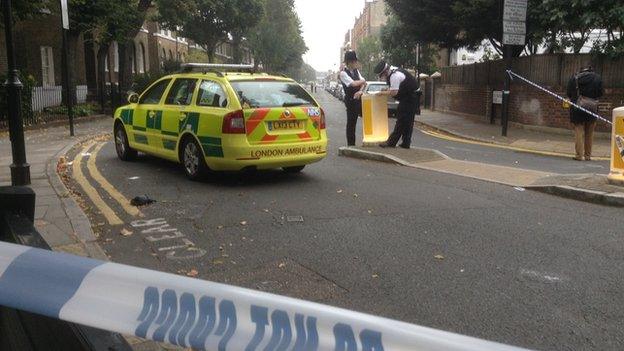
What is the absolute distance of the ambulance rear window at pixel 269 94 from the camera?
26.5 feet

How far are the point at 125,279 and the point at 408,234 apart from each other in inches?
161

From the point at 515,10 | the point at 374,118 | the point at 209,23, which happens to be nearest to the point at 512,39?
the point at 515,10

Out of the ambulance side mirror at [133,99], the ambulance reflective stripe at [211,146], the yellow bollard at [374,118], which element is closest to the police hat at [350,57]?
the yellow bollard at [374,118]

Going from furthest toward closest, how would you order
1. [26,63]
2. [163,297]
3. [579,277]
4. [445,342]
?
1. [26,63]
2. [579,277]
3. [163,297]
4. [445,342]

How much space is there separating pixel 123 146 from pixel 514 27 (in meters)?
11.3

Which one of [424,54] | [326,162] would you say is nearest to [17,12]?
[326,162]

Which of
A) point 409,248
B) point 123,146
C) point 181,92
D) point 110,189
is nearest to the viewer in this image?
point 409,248

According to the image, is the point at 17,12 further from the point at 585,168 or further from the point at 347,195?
the point at 585,168

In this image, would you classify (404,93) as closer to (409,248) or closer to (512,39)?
(409,248)

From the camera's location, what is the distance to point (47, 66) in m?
28.8

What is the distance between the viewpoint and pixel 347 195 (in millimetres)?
7570

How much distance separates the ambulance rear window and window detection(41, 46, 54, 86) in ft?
75.8

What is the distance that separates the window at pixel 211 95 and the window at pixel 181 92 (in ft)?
0.74

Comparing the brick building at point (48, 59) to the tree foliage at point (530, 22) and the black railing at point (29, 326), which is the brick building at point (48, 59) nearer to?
the tree foliage at point (530, 22)
